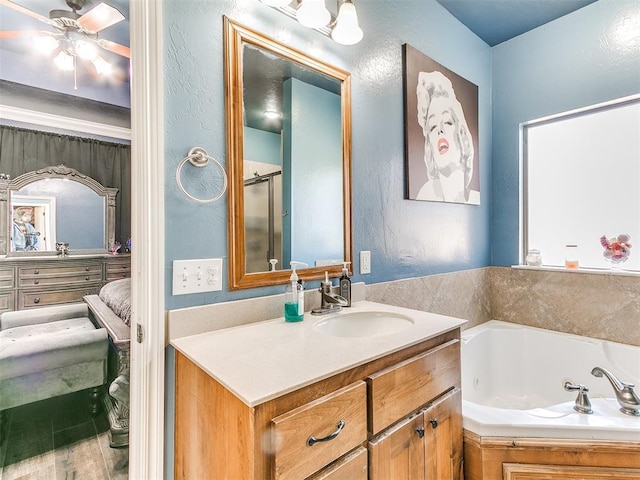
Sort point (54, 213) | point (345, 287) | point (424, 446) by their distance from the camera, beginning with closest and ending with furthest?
point (424, 446) < point (345, 287) < point (54, 213)

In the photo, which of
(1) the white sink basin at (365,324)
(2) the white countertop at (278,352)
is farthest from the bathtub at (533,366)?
(2) the white countertop at (278,352)

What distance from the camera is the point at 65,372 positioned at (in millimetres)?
2117

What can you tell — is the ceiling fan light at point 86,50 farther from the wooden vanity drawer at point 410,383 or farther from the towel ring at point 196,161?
the wooden vanity drawer at point 410,383

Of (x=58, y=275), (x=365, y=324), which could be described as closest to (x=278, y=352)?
(x=365, y=324)

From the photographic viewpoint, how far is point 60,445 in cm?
187

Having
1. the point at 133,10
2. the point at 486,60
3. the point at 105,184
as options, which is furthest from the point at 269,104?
the point at 105,184

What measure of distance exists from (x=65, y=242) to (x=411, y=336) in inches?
141

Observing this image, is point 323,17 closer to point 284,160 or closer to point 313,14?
point 313,14

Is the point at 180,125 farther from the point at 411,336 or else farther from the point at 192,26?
the point at 411,336

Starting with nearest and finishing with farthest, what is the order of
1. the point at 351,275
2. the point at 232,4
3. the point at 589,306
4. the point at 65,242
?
the point at 232,4
the point at 351,275
the point at 589,306
the point at 65,242

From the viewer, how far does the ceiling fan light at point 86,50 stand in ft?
6.91

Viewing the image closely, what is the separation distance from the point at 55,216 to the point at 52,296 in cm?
82

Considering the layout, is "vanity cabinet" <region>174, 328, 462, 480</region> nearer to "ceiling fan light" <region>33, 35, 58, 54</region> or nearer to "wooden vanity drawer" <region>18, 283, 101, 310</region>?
"ceiling fan light" <region>33, 35, 58, 54</region>

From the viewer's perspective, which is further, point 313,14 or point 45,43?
point 45,43
